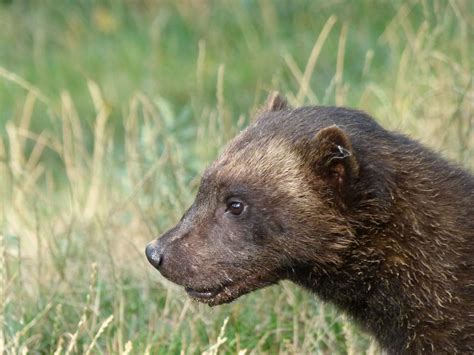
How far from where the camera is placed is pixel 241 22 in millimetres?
12508

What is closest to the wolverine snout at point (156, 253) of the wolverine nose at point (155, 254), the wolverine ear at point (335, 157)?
the wolverine nose at point (155, 254)

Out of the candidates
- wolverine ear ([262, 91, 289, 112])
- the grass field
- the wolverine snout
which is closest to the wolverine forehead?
the wolverine snout

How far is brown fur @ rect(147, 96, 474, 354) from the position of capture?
16.9 ft

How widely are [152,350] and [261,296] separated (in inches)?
36.4

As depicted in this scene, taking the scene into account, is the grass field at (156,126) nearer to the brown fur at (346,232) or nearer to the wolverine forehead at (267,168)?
the brown fur at (346,232)

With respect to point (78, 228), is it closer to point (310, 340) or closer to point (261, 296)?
point (261, 296)

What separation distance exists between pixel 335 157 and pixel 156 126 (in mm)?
2680

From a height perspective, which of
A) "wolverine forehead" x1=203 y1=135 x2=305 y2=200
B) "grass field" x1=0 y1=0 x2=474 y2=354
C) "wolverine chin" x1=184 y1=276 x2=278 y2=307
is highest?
"wolverine forehead" x1=203 y1=135 x2=305 y2=200

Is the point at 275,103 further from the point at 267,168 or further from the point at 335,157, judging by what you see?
the point at 335,157

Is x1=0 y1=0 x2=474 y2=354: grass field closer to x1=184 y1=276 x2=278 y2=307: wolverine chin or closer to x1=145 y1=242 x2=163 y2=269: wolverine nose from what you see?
x1=184 y1=276 x2=278 y2=307: wolverine chin

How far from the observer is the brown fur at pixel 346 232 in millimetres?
5145

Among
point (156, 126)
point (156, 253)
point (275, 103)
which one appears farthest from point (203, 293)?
point (156, 126)

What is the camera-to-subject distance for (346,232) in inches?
205

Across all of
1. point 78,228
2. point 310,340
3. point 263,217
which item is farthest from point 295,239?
point 78,228
